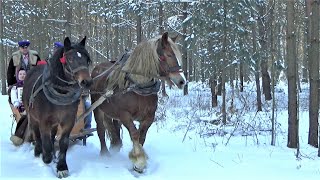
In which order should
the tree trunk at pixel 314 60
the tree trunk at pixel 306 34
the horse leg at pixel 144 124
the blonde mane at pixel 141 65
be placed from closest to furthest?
1. the blonde mane at pixel 141 65
2. the horse leg at pixel 144 124
3. the tree trunk at pixel 314 60
4. the tree trunk at pixel 306 34

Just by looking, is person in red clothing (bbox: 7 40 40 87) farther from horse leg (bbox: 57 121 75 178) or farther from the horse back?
horse leg (bbox: 57 121 75 178)

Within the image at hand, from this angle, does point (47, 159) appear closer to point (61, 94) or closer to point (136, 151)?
point (61, 94)

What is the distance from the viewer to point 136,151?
5738mm

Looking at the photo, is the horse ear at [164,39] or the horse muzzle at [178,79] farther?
the horse ear at [164,39]

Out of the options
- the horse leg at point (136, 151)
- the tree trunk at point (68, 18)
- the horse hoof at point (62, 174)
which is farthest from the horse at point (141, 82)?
the tree trunk at point (68, 18)

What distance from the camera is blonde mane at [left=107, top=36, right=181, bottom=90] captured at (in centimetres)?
587

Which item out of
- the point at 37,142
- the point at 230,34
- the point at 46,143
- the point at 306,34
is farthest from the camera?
the point at 306,34

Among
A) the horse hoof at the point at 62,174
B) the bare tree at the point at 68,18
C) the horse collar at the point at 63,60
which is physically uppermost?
the bare tree at the point at 68,18

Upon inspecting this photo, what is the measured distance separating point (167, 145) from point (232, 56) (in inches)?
296

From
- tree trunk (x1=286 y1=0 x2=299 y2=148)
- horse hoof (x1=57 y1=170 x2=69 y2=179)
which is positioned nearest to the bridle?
horse hoof (x1=57 y1=170 x2=69 y2=179)

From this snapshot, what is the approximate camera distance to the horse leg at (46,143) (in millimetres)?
5566

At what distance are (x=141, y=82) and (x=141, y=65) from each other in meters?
0.25

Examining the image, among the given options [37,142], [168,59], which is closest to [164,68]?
[168,59]

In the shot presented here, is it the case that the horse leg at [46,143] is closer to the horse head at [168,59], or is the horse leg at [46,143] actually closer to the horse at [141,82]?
the horse at [141,82]
